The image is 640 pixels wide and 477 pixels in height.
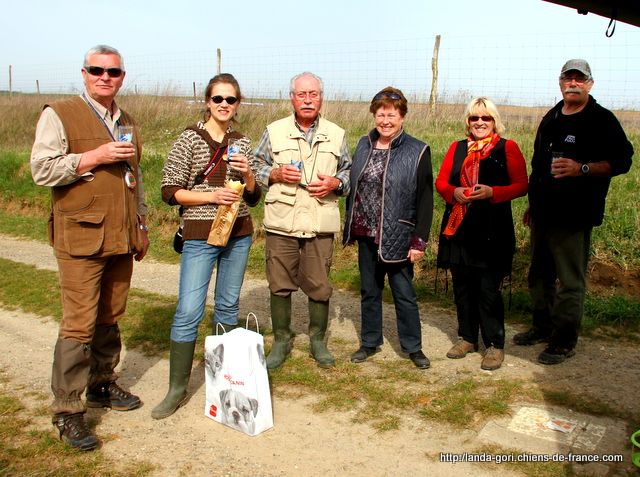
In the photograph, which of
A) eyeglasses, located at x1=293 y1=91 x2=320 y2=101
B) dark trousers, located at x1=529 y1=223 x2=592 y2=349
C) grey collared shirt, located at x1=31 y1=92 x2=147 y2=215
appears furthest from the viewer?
dark trousers, located at x1=529 y1=223 x2=592 y2=349

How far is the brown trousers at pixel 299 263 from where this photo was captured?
191 inches

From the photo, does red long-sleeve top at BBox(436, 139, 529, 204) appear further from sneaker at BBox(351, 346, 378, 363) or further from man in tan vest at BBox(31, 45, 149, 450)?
man in tan vest at BBox(31, 45, 149, 450)

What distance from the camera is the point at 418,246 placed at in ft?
15.8

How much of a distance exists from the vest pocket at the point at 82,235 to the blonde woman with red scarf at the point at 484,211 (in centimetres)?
251

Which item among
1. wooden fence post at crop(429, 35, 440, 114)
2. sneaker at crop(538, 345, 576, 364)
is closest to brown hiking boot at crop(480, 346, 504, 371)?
sneaker at crop(538, 345, 576, 364)

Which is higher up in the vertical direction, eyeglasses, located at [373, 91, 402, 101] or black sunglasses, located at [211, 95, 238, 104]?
eyeglasses, located at [373, 91, 402, 101]

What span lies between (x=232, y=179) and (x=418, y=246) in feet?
Result: 4.73

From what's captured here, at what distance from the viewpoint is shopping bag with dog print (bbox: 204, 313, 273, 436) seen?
3885 mm

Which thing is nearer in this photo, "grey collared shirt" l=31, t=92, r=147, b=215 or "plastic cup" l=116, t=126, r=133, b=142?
"grey collared shirt" l=31, t=92, r=147, b=215

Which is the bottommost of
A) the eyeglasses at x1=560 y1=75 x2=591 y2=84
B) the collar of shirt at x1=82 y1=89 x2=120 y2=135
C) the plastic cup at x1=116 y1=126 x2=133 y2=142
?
the plastic cup at x1=116 y1=126 x2=133 y2=142

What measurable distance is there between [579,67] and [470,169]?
1.04 meters

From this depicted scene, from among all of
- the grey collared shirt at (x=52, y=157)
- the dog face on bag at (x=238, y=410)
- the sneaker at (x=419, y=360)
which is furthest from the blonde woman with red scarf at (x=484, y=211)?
the grey collared shirt at (x=52, y=157)

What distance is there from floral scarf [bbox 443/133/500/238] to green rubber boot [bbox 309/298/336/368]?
1079 mm

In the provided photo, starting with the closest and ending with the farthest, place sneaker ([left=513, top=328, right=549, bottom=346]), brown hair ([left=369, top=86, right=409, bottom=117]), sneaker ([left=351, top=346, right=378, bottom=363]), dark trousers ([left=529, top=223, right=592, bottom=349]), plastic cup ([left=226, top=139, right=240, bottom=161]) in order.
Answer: plastic cup ([left=226, top=139, right=240, bottom=161]) → brown hair ([left=369, top=86, right=409, bottom=117]) → dark trousers ([left=529, top=223, right=592, bottom=349]) → sneaker ([left=351, top=346, right=378, bottom=363]) → sneaker ([left=513, top=328, right=549, bottom=346])
